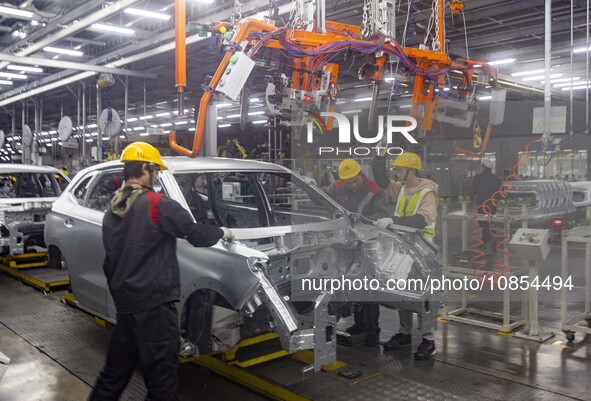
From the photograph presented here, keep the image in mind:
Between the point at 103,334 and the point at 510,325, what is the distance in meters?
3.58

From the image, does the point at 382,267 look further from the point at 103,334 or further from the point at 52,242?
the point at 52,242

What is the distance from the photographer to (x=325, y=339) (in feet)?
9.50

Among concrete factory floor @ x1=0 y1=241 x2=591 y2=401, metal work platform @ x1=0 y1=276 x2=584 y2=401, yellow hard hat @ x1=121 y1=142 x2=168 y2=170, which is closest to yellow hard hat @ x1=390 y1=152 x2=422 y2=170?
concrete factory floor @ x1=0 y1=241 x2=591 y2=401

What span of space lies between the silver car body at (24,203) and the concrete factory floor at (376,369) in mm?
1515

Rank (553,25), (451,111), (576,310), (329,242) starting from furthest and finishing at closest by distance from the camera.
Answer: (553,25), (576,310), (451,111), (329,242)

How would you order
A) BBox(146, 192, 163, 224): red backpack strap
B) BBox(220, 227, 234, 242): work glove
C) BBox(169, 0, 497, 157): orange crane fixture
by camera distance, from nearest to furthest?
1. BBox(146, 192, 163, 224): red backpack strap
2. BBox(220, 227, 234, 242): work glove
3. BBox(169, 0, 497, 157): orange crane fixture

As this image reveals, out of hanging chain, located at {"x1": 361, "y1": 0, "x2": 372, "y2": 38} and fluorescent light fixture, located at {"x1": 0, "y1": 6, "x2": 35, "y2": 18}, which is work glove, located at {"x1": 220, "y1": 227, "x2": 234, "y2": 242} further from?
fluorescent light fixture, located at {"x1": 0, "y1": 6, "x2": 35, "y2": 18}

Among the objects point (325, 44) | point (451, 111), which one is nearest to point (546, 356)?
point (451, 111)

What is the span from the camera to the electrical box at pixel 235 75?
13.1ft

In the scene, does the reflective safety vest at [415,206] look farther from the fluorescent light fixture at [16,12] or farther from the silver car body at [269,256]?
the fluorescent light fixture at [16,12]

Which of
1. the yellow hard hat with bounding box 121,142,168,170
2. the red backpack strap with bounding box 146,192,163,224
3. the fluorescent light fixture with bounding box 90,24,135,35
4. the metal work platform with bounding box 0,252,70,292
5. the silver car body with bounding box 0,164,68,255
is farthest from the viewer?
the fluorescent light fixture with bounding box 90,24,135,35

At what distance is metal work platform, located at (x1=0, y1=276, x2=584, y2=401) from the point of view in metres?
3.40

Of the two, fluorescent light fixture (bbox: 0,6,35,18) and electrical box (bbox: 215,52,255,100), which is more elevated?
fluorescent light fixture (bbox: 0,6,35,18)

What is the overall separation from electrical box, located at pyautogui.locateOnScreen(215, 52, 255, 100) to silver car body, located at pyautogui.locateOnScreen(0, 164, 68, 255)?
153 inches
